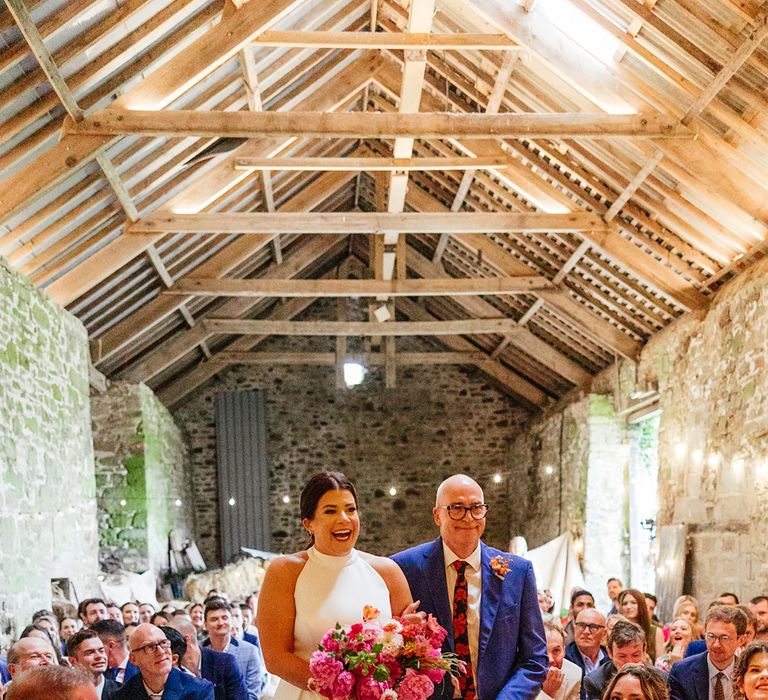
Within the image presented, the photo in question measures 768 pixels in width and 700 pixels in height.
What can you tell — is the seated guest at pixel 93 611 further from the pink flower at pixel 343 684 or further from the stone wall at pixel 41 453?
the pink flower at pixel 343 684

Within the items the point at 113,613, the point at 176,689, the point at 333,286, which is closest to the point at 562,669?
the point at 176,689

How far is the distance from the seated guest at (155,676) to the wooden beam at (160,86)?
412 centimetres

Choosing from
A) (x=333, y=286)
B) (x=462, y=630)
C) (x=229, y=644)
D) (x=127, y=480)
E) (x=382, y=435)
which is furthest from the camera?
(x=382, y=435)

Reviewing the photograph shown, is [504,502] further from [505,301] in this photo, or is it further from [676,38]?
[676,38]

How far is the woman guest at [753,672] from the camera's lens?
10.3 ft

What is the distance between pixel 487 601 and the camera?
2852 millimetres

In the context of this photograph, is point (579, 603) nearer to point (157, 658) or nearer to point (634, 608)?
point (634, 608)

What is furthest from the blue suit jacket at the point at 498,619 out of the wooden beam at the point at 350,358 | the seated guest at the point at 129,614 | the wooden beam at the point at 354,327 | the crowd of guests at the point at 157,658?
the wooden beam at the point at 350,358

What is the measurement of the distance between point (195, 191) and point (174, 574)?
21.2 feet

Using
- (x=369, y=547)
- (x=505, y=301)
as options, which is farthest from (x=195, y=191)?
(x=369, y=547)

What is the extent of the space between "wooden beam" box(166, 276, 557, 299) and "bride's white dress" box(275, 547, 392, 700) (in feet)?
30.3

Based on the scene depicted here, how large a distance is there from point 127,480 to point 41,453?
411 centimetres

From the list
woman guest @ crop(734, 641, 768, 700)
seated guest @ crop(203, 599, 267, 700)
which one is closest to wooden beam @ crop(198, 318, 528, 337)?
seated guest @ crop(203, 599, 267, 700)

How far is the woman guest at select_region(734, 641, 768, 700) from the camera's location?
3.14 m
